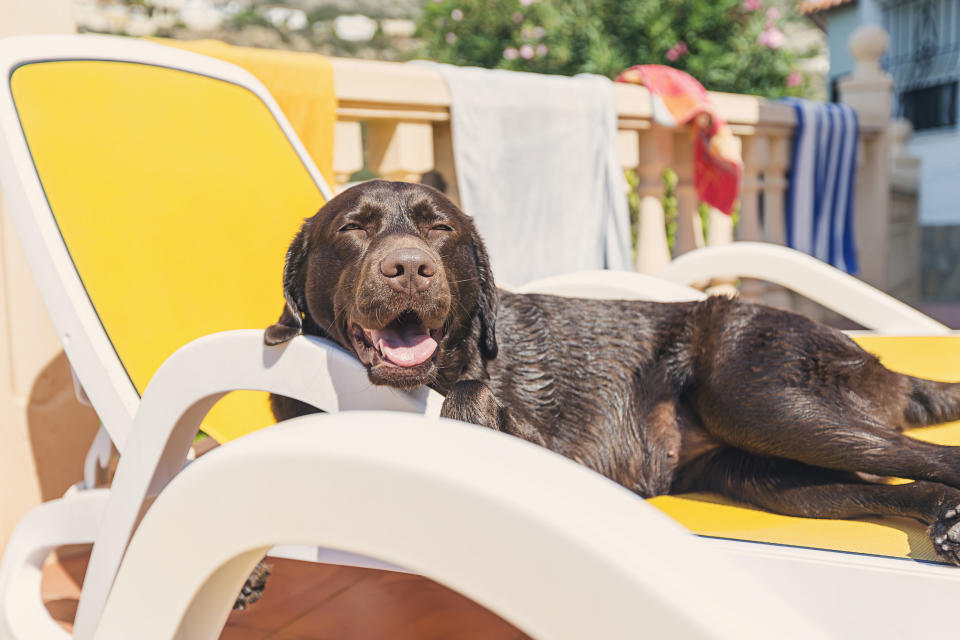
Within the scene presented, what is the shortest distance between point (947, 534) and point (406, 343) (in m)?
1.12

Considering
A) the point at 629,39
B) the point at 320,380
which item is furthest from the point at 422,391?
the point at 629,39

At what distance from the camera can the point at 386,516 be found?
0.96 m

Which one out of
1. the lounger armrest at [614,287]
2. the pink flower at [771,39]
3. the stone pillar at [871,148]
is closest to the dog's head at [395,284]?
the lounger armrest at [614,287]

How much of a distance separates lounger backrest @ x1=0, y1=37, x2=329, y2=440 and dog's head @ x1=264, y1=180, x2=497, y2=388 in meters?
0.33

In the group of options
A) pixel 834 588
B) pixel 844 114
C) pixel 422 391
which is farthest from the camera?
pixel 844 114

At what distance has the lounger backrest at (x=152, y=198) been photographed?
6.63ft

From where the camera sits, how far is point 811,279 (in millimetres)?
3527

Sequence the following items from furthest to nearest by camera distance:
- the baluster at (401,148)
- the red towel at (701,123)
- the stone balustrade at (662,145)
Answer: the red towel at (701,123)
the baluster at (401,148)
the stone balustrade at (662,145)

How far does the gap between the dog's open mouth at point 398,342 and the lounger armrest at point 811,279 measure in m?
2.10

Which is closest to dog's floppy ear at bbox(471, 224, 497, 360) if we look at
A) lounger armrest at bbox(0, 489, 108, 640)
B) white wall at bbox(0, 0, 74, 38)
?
lounger armrest at bbox(0, 489, 108, 640)

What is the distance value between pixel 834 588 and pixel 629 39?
1123 cm

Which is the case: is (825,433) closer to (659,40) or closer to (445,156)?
(445,156)

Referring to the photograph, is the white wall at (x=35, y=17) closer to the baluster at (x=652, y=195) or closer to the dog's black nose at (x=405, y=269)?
Result: the dog's black nose at (x=405, y=269)

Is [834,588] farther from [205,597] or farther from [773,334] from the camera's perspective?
[205,597]
